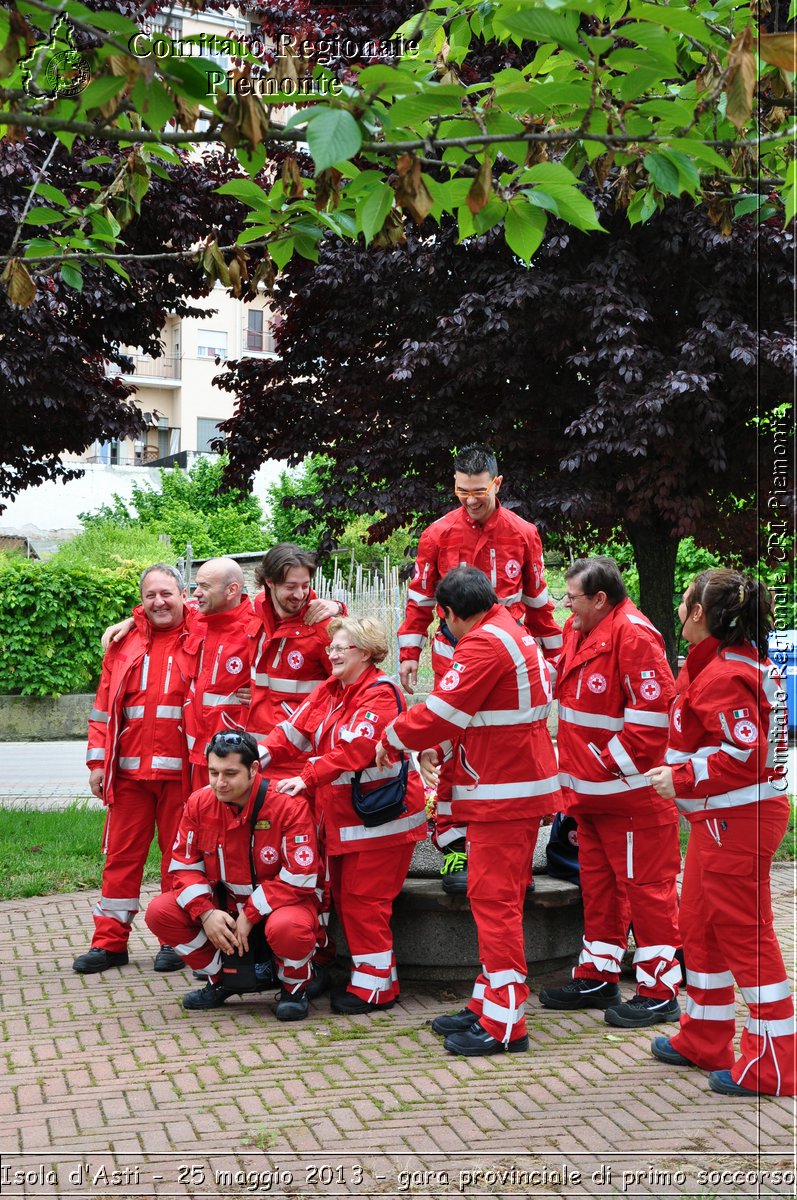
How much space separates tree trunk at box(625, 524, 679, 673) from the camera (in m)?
10.7

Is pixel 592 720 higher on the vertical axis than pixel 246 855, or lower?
higher

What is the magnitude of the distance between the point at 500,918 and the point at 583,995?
1.02 metres

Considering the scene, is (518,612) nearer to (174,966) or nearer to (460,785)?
(460,785)

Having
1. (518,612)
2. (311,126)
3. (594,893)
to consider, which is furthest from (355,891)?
(311,126)

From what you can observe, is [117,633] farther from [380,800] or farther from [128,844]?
[380,800]

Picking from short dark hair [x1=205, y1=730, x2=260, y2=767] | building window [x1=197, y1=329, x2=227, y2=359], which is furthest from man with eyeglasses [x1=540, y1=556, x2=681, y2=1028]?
building window [x1=197, y1=329, x2=227, y2=359]

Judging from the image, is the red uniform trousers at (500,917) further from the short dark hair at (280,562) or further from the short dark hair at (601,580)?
the short dark hair at (280,562)

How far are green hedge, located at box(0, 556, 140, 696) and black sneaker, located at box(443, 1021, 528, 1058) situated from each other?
11634mm

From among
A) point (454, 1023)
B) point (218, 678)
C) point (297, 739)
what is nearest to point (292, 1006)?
point (454, 1023)

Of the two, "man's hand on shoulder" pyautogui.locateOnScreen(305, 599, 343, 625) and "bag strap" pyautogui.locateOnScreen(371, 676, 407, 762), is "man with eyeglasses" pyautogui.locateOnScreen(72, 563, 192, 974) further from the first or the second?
"bag strap" pyautogui.locateOnScreen(371, 676, 407, 762)

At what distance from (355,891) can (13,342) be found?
18.8 ft

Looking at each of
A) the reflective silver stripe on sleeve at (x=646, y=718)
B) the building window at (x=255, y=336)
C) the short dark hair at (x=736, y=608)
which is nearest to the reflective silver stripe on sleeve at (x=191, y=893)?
the reflective silver stripe on sleeve at (x=646, y=718)

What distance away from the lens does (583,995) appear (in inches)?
243

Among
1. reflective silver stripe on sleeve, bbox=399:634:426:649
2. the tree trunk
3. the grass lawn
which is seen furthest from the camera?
the tree trunk
